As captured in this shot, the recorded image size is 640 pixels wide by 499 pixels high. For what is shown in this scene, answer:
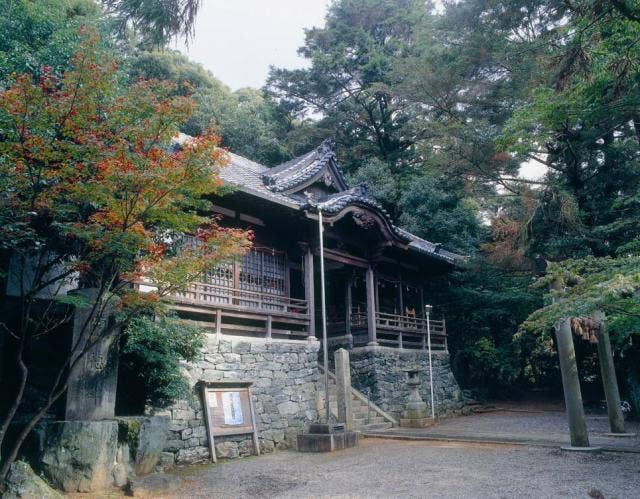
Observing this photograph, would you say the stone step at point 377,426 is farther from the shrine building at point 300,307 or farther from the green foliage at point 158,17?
the green foliage at point 158,17

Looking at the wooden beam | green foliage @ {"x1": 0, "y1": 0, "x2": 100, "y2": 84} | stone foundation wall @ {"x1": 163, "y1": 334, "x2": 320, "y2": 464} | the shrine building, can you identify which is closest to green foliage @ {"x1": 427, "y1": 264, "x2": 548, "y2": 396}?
the shrine building

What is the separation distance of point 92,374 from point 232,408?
10.8ft

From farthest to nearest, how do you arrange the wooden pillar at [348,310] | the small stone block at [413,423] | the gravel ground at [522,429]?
the wooden pillar at [348,310], the small stone block at [413,423], the gravel ground at [522,429]

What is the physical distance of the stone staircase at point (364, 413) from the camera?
1247 centimetres

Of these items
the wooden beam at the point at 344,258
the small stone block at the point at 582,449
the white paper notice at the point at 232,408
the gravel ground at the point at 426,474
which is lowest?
the gravel ground at the point at 426,474

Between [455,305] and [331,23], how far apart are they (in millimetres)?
18911

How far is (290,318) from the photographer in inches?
490

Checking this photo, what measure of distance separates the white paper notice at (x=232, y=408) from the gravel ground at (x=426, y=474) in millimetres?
780

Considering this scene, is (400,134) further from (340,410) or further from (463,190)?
(340,410)

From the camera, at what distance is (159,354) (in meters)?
8.04

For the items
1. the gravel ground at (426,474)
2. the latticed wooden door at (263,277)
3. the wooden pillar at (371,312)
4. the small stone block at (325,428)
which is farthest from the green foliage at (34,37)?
the wooden pillar at (371,312)

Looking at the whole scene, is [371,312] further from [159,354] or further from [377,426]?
[159,354]

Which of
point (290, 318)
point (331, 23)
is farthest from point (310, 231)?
point (331, 23)

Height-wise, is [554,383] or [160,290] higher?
[160,290]
